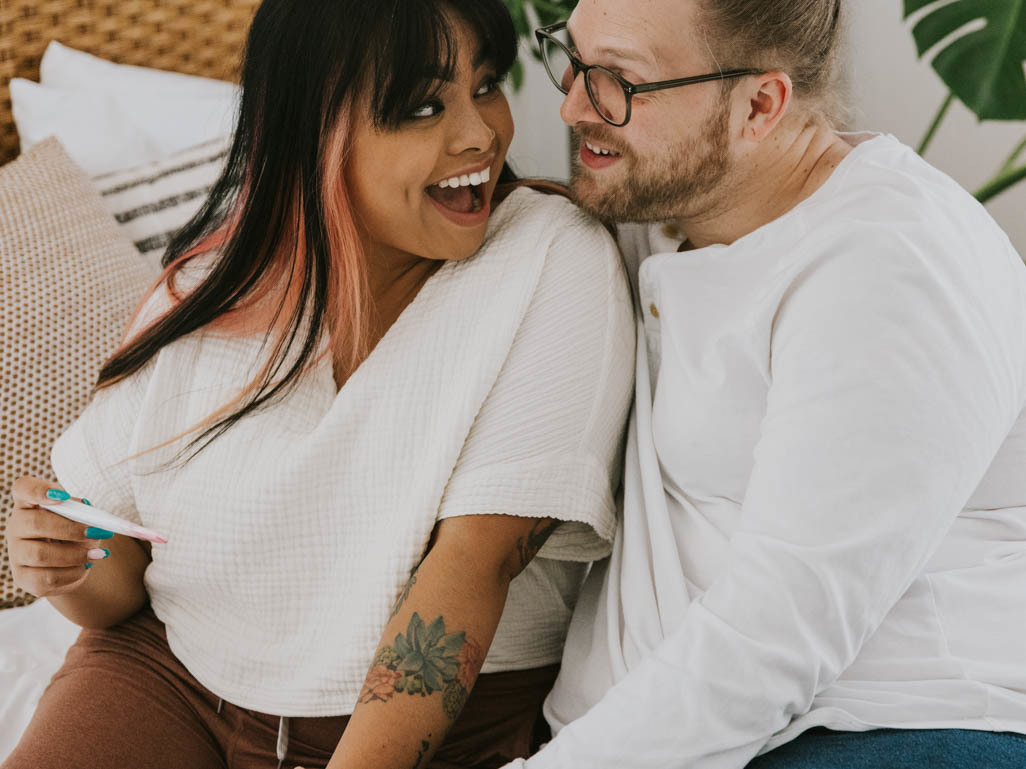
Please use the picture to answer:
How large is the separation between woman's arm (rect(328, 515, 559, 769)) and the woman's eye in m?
0.46

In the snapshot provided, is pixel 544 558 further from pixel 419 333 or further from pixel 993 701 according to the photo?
pixel 993 701

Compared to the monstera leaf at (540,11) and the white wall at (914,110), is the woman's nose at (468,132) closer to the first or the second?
the monstera leaf at (540,11)

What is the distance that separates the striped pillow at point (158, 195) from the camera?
1.72m

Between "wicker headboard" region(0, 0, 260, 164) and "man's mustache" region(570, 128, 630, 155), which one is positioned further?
"wicker headboard" region(0, 0, 260, 164)

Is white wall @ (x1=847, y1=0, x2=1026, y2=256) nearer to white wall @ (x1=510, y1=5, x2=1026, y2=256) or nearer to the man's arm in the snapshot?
white wall @ (x1=510, y1=5, x2=1026, y2=256)

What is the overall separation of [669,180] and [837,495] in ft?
1.41

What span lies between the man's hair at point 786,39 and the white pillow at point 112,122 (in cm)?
103

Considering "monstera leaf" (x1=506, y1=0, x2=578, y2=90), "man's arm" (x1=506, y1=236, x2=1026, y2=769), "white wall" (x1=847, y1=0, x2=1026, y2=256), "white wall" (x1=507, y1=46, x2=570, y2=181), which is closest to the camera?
"man's arm" (x1=506, y1=236, x2=1026, y2=769)

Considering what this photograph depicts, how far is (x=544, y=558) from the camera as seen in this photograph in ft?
3.97

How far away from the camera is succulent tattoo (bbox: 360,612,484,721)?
1.02 meters

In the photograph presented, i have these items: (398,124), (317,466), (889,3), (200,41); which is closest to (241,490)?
(317,466)

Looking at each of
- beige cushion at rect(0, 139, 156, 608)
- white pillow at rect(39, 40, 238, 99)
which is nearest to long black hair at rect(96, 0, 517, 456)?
beige cushion at rect(0, 139, 156, 608)

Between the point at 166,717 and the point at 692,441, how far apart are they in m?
0.72

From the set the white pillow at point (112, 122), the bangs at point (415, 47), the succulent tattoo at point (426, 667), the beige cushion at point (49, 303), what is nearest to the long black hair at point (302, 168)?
the bangs at point (415, 47)
